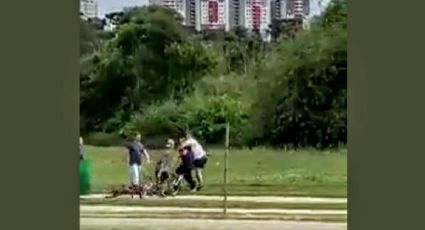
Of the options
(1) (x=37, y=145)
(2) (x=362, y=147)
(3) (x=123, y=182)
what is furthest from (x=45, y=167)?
(2) (x=362, y=147)

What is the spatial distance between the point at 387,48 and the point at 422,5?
22cm

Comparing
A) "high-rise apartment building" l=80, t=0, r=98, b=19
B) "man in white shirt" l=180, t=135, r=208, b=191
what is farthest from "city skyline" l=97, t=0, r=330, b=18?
"man in white shirt" l=180, t=135, r=208, b=191

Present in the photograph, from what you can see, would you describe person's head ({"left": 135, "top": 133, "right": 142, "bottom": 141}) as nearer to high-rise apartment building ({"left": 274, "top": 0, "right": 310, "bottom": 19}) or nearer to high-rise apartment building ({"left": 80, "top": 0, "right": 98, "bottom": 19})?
high-rise apartment building ({"left": 80, "top": 0, "right": 98, "bottom": 19})

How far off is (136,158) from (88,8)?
70cm

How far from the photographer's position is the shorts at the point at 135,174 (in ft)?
11.1

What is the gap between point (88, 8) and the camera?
3.37m

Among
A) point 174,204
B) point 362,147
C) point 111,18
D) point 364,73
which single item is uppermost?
point 111,18

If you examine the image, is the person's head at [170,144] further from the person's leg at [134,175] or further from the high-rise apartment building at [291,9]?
the high-rise apartment building at [291,9]

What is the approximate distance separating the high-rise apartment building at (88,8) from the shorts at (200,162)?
79cm

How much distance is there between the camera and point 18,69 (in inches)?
125

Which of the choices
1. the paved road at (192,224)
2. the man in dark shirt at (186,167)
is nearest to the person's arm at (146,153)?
the man in dark shirt at (186,167)

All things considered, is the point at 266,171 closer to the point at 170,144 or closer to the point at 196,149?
the point at 196,149

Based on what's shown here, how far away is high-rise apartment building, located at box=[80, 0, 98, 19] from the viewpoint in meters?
3.35

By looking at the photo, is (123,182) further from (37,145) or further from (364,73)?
(364,73)
